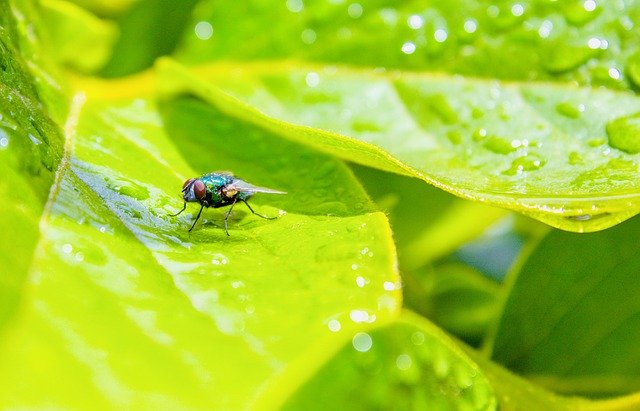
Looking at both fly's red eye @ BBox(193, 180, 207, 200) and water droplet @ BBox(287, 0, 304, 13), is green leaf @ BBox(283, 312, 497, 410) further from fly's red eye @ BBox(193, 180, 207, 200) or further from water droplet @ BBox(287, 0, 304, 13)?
water droplet @ BBox(287, 0, 304, 13)

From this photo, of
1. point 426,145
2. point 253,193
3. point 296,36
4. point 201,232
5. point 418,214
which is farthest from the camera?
point 418,214

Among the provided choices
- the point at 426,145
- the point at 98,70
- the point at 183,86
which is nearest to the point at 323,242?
the point at 426,145

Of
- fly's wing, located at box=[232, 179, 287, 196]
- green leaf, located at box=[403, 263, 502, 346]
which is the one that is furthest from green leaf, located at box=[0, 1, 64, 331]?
green leaf, located at box=[403, 263, 502, 346]

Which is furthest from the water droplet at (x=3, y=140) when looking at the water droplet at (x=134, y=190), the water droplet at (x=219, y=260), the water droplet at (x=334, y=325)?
the water droplet at (x=334, y=325)

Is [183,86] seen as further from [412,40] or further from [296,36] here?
[412,40]

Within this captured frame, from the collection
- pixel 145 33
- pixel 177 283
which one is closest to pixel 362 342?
pixel 177 283

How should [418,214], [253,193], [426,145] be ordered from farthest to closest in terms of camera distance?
[418,214] → [426,145] → [253,193]

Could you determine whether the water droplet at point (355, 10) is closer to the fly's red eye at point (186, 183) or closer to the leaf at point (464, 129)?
the leaf at point (464, 129)
